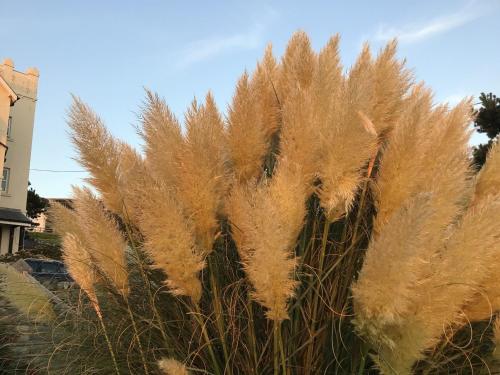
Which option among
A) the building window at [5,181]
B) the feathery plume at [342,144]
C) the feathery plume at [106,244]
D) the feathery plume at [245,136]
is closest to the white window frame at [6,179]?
the building window at [5,181]

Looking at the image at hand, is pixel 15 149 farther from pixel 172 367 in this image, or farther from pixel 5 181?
pixel 172 367

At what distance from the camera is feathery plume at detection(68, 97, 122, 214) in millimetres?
2006

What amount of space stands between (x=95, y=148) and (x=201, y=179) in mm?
486

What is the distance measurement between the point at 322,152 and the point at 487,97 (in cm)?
1435

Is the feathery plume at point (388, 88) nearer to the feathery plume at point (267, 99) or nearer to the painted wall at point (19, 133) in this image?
the feathery plume at point (267, 99)

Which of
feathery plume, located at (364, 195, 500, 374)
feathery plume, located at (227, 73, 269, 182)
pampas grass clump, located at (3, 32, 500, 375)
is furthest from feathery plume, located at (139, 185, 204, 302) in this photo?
feathery plume, located at (364, 195, 500, 374)

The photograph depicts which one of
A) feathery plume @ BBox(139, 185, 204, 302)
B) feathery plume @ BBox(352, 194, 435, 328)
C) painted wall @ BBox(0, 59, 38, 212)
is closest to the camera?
feathery plume @ BBox(352, 194, 435, 328)

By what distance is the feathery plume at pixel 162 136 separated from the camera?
185 cm

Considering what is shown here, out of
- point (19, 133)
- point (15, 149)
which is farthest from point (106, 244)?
point (19, 133)

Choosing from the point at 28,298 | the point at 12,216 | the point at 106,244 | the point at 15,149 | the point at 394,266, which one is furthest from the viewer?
the point at 15,149

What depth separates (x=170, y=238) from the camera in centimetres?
165

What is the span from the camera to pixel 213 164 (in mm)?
1836

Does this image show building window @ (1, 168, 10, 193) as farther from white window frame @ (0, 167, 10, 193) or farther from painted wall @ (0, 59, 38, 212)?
painted wall @ (0, 59, 38, 212)

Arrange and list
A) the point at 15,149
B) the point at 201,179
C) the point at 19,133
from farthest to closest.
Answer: the point at 19,133
the point at 15,149
the point at 201,179
